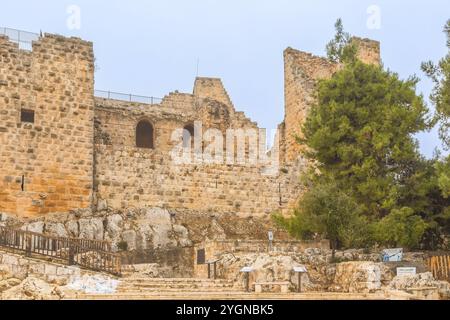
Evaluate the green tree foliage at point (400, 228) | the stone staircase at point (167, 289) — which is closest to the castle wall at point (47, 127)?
the stone staircase at point (167, 289)

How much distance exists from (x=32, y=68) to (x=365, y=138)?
39.7ft

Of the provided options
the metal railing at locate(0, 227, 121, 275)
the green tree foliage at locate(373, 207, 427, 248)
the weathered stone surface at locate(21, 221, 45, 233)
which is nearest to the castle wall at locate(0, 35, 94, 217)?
the weathered stone surface at locate(21, 221, 45, 233)

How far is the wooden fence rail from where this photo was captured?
1842cm

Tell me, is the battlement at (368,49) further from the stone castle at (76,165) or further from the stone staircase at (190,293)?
the stone staircase at (190,293)

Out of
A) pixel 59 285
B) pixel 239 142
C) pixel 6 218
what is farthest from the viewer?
pixel 239 142

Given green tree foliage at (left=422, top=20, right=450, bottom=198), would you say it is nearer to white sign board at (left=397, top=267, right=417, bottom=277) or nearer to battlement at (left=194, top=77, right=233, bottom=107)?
white sign board at (left=397, top=267, right=417, bottom=277)

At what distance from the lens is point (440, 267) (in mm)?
18703

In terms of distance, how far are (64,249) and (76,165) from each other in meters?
8.15

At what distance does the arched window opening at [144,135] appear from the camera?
3388 centimetres

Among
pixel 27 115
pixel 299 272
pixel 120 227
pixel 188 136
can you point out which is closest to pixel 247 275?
pixel 299 272

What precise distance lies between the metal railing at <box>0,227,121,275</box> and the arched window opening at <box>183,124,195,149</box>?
17071mm

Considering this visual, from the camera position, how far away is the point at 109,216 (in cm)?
2405
